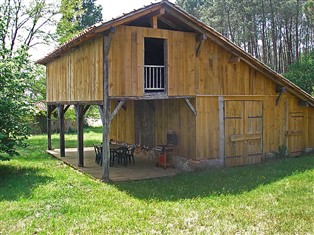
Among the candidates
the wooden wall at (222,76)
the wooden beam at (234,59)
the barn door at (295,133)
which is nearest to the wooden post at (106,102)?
the wooden wall at (222,76)

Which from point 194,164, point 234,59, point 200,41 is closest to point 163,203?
point 194,164

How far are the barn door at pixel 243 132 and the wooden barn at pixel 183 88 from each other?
0.04m

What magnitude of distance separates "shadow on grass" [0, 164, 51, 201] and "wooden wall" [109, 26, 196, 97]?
3.44 meters

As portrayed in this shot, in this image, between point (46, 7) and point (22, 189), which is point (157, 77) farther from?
point (46, 7)

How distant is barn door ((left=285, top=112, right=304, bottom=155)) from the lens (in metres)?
15.1

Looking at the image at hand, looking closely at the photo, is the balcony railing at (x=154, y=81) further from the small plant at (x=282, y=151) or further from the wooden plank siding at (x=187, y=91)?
the small plant at (x=282, y=151)

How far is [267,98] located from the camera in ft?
46.7

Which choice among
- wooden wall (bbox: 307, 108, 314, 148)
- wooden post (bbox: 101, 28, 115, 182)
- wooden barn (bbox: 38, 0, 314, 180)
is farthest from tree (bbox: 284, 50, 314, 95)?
wooden post (bbox: 101, 28, 115, 182)

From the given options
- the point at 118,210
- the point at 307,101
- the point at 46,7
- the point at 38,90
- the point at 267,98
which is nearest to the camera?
the point at 118,210

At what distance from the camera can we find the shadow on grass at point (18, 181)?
898 centimetres

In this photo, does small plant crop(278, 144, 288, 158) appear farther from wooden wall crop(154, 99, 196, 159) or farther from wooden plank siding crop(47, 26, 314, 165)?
wooden wall crop(154, 99, 196, 159)

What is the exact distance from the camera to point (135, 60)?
10.7m

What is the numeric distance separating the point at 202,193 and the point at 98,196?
2.67 meters

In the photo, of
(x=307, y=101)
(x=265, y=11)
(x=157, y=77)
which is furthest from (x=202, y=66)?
(x=265, y=11)
